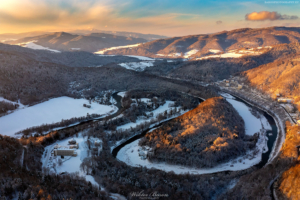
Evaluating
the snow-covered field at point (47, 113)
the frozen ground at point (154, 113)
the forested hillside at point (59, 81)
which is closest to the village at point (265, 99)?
the forested hillside at point (59, 81)

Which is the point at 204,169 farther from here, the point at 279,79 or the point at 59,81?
the point at 59,81

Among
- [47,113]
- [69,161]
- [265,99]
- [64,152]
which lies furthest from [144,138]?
[265,99]

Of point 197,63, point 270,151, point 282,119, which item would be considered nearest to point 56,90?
point 270,151

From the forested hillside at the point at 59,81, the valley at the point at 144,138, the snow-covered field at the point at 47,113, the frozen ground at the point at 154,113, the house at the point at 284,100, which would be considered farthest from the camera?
the forested hillside at the point at 59,81

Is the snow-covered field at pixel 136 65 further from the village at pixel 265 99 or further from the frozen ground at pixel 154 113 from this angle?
the frozen ground at pixel 154 113

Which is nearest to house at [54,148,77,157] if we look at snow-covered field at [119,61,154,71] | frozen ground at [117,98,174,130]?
frozen ground at [117,98,174,130]

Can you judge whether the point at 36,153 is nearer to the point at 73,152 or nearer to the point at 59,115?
the point at 73,152
